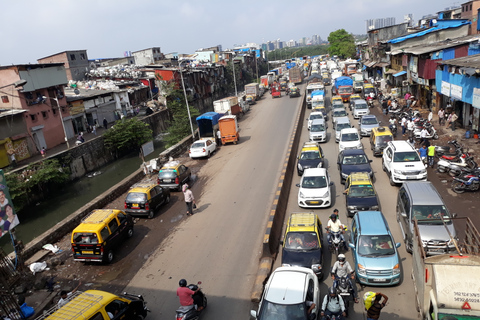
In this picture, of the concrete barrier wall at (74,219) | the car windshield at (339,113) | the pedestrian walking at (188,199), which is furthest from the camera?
the car windshield at (339,113)

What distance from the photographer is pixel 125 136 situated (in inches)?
1430

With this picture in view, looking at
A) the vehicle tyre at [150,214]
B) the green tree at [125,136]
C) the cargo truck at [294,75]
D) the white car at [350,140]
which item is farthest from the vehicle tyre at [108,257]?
the cargo truck at [294,75]

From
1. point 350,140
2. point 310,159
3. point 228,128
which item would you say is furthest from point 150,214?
point 228,128

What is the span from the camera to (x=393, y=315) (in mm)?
8688

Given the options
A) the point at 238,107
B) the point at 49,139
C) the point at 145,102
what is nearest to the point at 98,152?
the point at 49,139

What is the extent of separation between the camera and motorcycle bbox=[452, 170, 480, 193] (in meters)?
15.2

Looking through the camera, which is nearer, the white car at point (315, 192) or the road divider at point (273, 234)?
the road divider at point (273, 234)

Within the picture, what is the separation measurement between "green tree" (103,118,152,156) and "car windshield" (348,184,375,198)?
1084 inches

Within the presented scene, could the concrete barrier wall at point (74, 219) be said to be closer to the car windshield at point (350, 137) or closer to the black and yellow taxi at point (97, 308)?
the black and yellow taxi at point (97, 308)

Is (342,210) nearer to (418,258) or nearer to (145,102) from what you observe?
(418,258)

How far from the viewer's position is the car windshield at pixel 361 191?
46.6 ft

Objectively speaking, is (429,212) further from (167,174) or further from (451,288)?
(167,174)

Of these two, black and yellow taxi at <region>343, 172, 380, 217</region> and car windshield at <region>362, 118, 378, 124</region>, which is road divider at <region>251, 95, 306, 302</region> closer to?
black and yellow taxi at <region>343, 172, 380, 217</region>

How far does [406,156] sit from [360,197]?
449 cm
